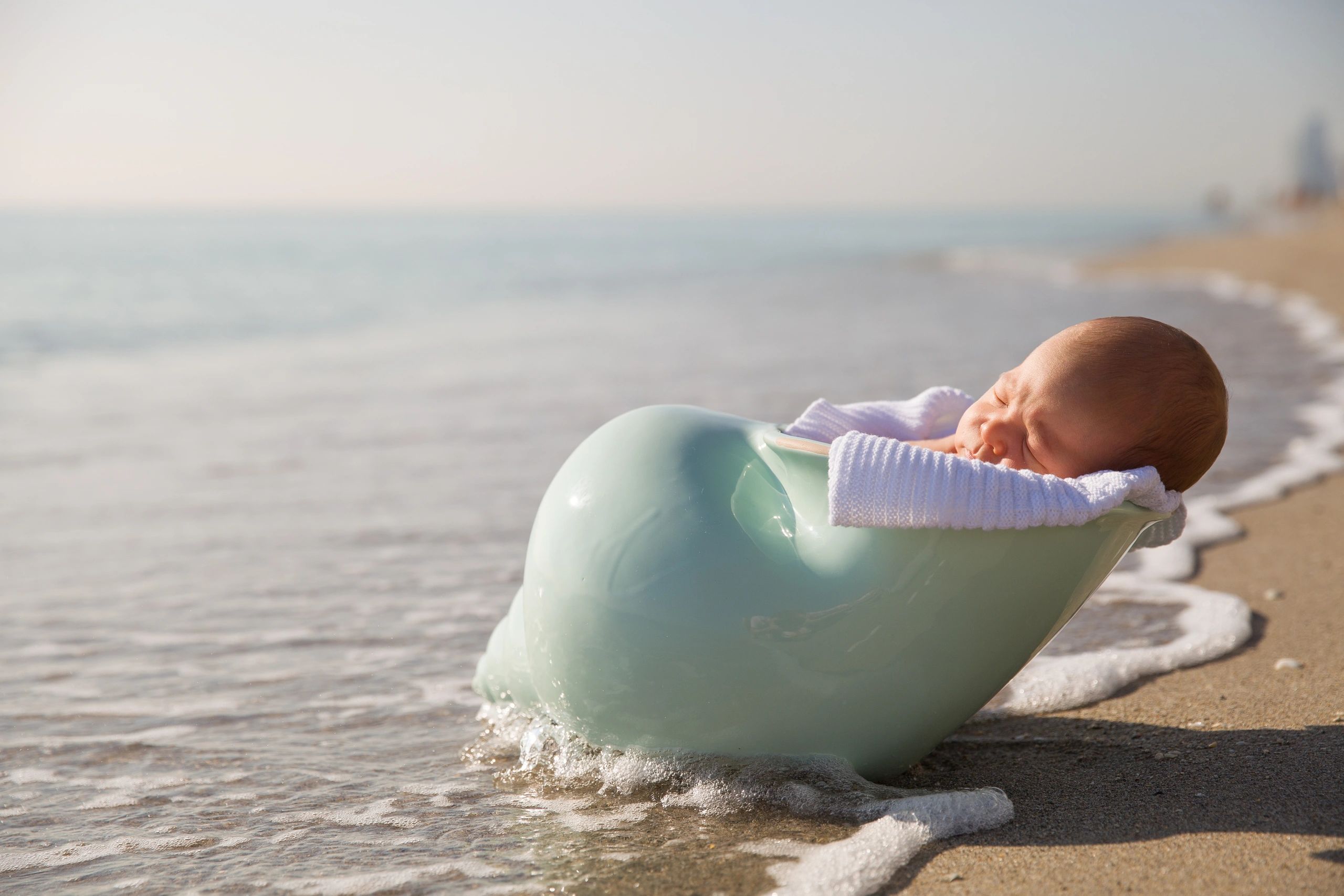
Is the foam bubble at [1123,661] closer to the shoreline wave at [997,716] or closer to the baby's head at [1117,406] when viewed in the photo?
the shoreline wave at [997,716]

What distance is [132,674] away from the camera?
Answer: 3.38 meters

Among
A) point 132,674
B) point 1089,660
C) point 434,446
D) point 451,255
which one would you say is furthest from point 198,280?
point 1089,660

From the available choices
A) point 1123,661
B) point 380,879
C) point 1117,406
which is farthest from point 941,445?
point 380,879

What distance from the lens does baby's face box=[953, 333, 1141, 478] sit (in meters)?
2.22

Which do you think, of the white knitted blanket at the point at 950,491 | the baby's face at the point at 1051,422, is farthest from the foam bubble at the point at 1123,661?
the white knitted blanket at the point at 950,491

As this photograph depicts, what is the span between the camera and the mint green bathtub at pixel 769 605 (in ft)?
7.13

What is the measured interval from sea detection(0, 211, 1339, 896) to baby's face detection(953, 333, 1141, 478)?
0.71m

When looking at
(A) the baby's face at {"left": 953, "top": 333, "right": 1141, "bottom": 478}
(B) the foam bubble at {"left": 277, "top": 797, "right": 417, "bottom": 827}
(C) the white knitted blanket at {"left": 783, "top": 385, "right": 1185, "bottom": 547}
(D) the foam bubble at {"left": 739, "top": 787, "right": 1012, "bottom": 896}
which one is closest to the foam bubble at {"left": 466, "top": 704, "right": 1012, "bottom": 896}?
(D) the foam bubble at {"left": 739, "top": 787, "right": 1012, "bottom": 896}

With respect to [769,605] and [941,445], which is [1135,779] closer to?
[941,445]

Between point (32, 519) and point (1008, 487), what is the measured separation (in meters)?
4.66

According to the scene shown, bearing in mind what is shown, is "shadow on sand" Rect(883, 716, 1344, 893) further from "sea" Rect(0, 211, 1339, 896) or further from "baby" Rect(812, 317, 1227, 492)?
"baby" Rect(812, 317, 1227, 492)

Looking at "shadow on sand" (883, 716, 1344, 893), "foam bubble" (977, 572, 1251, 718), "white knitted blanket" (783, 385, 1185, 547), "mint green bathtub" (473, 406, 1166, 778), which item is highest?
"white knitted blanket" (783, 385, 1185, 547)

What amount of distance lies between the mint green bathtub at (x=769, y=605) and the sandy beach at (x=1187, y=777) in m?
0.29

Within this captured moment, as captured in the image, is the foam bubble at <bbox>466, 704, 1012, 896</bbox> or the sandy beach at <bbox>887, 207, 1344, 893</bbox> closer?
the sandy beach at <bbox>887, 207, 1344, 893</bbox>
